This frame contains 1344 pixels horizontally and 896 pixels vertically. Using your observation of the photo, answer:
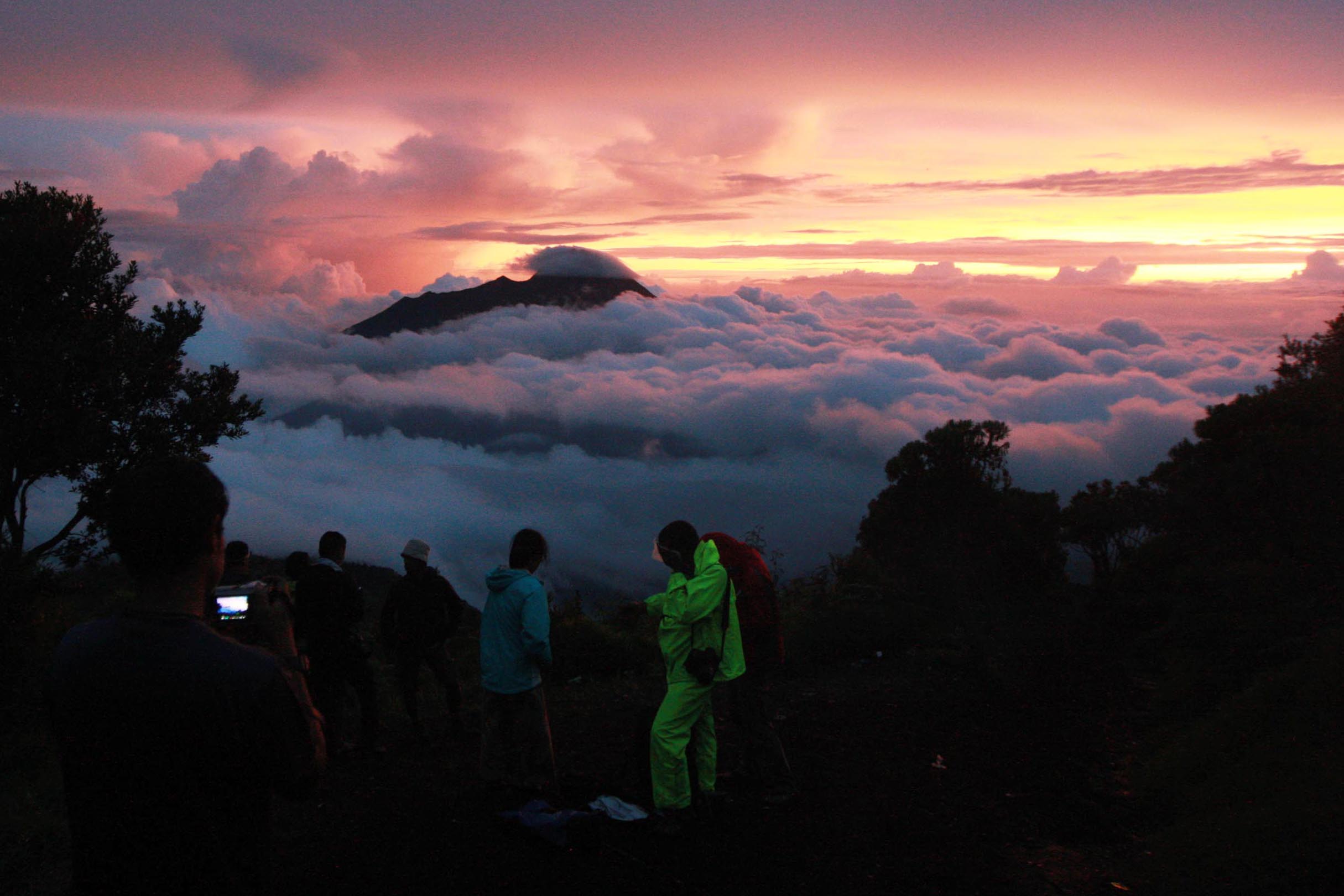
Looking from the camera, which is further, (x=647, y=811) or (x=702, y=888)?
(x=647, y=811)

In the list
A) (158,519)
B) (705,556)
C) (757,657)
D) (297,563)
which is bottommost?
(757,657)

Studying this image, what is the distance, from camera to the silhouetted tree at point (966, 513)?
30516 mm

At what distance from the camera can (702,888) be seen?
473 centimetres

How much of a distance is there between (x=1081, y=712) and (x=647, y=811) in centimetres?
626

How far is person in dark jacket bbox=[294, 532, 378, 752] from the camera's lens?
6.73 m

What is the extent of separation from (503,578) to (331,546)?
1.99 meters

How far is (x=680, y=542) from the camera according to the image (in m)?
5.56

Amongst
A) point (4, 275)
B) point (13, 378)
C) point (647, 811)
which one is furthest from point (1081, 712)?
point (4, 275)

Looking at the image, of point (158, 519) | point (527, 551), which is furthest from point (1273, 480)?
point (158, 519)

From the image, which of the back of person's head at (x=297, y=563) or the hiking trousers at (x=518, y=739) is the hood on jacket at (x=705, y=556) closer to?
the hiking trousers at (x=518, y=739)

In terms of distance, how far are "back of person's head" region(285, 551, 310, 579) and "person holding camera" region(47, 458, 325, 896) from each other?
5605 millimetres

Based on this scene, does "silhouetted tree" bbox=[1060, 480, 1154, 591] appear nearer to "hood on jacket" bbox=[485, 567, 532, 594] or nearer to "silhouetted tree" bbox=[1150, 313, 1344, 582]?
"silhouetted tree" bbox=[1150, 313, 1344, 582]

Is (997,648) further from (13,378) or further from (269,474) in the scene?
(269,474)

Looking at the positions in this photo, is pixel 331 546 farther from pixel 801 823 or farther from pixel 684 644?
pixel 801 823
